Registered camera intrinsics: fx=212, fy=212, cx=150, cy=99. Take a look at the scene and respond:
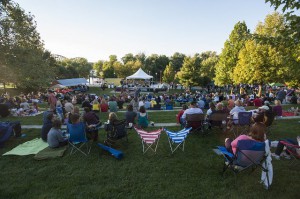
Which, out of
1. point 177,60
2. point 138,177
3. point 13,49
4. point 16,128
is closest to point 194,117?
point 138,177

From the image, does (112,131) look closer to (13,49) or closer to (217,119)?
(217,119)

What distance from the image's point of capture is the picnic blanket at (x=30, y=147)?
6586 millimetres

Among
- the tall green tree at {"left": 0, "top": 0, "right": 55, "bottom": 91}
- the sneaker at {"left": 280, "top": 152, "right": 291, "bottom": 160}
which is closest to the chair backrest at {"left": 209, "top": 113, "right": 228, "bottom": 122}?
the sneaker at {"left": 280, "top": 152, "right": 291, "bottom": 160}

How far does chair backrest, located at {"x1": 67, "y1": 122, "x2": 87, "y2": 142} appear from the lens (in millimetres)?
6246

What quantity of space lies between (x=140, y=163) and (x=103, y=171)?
3.25 ft

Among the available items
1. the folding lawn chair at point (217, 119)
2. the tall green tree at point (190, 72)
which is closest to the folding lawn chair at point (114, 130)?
the folding lawn chair at point (217, 119)

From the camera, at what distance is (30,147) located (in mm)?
7047

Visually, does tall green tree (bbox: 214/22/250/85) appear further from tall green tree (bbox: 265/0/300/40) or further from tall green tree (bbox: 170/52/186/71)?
tall green tree (bbox: 170/52/186/71)

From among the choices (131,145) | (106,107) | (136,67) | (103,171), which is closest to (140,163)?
(103,171)

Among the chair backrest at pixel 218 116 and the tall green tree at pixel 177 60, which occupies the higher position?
the tall green tree at pixel 177 60

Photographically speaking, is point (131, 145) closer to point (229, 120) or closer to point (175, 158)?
point (175, 158)

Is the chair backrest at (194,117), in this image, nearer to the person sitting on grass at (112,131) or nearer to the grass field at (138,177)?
the grass field at (138,177)

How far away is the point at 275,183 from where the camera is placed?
181 inches

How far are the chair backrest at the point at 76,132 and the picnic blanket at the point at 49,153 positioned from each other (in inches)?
19.8
